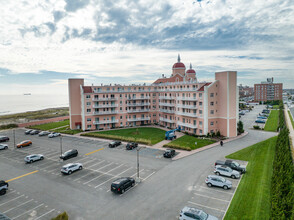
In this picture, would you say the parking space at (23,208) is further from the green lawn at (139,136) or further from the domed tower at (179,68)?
the domed tower at (179,68)

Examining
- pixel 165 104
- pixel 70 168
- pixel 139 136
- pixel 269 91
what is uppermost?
pixel 269 91

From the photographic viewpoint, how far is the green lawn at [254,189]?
21044 mm

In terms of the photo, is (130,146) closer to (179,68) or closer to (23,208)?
(23,208)

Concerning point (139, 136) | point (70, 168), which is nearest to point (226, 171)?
point (70, 168)

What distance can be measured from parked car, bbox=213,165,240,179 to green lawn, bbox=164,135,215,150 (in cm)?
1311

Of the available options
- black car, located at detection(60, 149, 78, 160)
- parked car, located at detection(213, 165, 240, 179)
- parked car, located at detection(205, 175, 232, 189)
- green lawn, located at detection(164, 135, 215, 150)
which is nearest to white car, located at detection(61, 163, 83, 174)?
black car, located at detection(60, 149, 78, 160)

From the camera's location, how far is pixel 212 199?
949 inches

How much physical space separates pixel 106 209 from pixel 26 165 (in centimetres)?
2258

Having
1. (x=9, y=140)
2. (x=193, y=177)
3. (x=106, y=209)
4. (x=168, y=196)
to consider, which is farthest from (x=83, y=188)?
(x=9, y=140)

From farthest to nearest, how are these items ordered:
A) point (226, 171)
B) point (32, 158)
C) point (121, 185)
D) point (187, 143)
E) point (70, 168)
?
1. point (187, 143)
2. point (32, 158)
3. point (70, 168)
4. point (226, 171)
5. point (121, 185)

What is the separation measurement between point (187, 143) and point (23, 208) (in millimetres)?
35313

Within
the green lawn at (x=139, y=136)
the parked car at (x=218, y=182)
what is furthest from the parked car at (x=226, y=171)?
the green lawn at (x=139, y=136)

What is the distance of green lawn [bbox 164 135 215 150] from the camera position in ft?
149

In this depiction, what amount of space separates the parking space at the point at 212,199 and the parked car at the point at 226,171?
1331 mm
